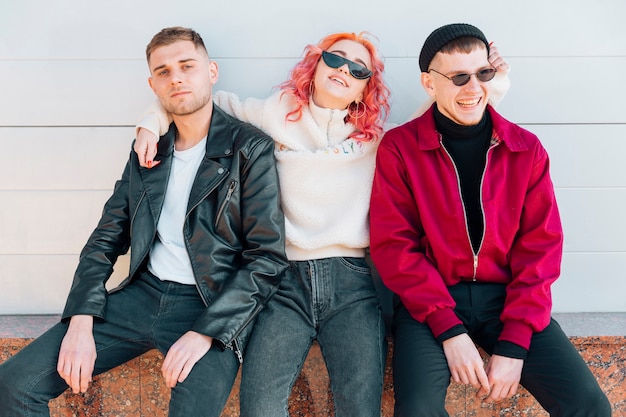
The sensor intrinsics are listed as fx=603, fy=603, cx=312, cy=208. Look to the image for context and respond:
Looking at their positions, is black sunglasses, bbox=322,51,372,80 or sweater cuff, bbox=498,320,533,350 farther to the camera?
black sunglasses, bbox=322,51,372,80

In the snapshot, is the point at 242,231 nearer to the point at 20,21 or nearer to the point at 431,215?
the point at 431,215

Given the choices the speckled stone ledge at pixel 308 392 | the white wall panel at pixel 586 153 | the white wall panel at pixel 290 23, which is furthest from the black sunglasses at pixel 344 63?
the speckled stone ledge at pixel 308 392

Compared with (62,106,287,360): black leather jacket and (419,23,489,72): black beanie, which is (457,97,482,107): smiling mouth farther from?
(62,106,287,360): black leather jacket

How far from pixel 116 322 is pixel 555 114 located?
2.34 m

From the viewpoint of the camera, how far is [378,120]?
285 centimetres

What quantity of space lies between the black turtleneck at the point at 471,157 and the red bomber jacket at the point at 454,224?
0.04 meters

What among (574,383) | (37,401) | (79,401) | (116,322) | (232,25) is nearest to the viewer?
(574,383)

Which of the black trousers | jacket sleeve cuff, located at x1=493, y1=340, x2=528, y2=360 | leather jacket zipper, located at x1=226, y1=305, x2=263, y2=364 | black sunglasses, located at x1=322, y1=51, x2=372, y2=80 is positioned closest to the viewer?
the black trousers

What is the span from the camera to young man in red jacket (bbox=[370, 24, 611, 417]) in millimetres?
2338

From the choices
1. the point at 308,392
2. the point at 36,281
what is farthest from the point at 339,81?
the point at 36,281

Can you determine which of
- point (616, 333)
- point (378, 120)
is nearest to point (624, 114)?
point (616, 333)

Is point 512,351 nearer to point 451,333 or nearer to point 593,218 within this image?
point 451,333

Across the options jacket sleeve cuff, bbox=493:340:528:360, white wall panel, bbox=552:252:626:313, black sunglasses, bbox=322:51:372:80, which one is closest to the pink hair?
black sunglasses, bbox=322:51:372:80

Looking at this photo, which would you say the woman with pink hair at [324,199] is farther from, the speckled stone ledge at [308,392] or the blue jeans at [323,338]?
the speckled stone ledge at [308,392]
